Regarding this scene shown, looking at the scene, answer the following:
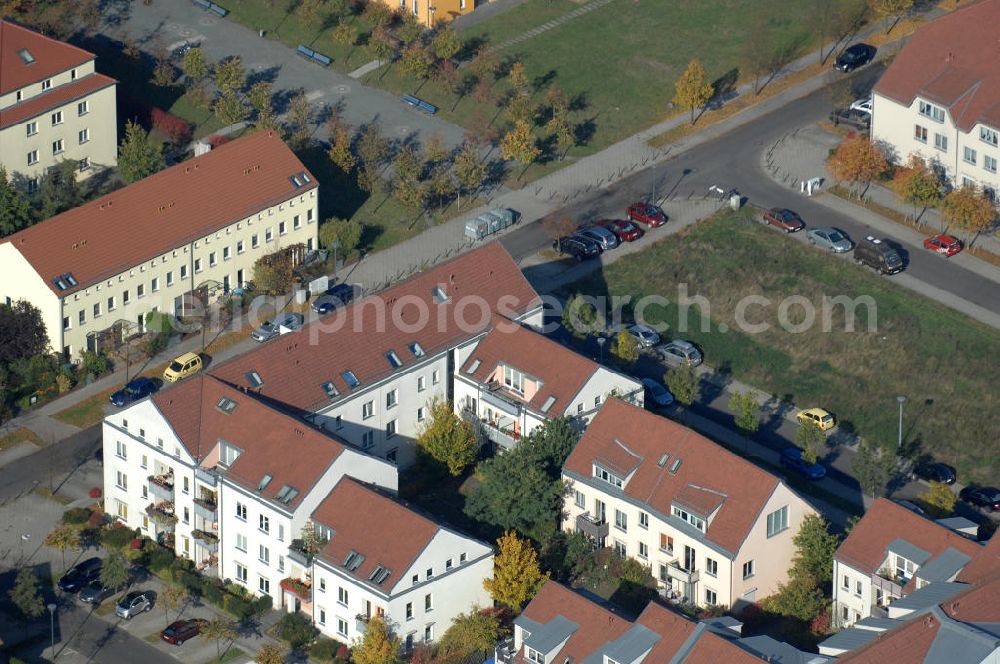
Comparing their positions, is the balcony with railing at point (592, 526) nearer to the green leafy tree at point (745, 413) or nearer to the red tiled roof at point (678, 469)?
the red tiled roof at point (678, 469)

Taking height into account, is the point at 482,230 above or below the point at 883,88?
below

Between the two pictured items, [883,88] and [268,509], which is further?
[883,88]

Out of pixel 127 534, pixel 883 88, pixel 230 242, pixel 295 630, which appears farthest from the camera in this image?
pixel 883 88

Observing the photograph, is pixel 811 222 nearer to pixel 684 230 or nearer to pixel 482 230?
pixel 684 230

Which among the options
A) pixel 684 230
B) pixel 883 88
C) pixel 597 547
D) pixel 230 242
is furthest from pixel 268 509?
pixel 883 88

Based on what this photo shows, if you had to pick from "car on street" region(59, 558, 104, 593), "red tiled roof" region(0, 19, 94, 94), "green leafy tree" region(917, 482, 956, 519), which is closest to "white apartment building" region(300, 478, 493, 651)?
"car on street" region(59, 558, 104, 593)

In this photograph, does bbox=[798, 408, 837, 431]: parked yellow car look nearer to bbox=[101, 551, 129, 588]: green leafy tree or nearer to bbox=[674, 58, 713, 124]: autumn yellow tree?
bbox=[674, 58, 713, 124]: autumn yellow tree
